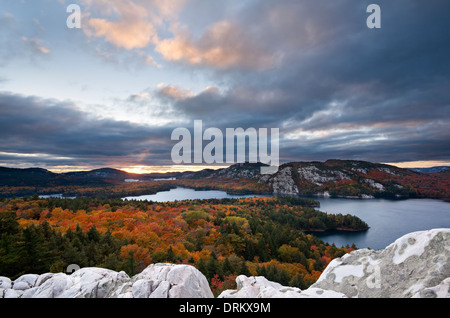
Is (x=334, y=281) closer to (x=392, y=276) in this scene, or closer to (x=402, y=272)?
(x=392, y=276)

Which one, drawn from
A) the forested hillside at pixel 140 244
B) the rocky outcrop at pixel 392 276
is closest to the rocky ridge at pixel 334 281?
the rocky outcrop at pixel 392 276

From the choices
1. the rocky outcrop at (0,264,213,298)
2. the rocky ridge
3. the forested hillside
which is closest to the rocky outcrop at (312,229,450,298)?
the rocky ridge

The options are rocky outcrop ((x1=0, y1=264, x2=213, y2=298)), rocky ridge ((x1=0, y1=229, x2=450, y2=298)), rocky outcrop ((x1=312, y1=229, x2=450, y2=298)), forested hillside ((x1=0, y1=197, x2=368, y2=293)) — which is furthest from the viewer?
forested hillside ((x1=0, y1=197, x2=368, y2=293))

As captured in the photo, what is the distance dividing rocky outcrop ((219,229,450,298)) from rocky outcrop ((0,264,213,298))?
177 centimetres

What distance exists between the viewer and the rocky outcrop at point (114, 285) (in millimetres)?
8594

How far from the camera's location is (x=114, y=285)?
9.84 metres

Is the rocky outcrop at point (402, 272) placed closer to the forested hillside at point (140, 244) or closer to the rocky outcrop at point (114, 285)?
the rocky outcrop at point (114, 285)

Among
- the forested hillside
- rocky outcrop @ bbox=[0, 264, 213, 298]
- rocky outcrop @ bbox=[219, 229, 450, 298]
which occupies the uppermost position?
rocky outcrop @ bbox=[219, 229, 450, 298]

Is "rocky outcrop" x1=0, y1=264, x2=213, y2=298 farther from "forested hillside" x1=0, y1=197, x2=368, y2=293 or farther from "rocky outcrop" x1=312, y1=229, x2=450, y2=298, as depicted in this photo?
"forested hillside" x1=0, y1=197, x2=368, y2=293

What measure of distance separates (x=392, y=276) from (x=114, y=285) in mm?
12420

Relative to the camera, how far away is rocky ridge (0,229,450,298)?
665cm
